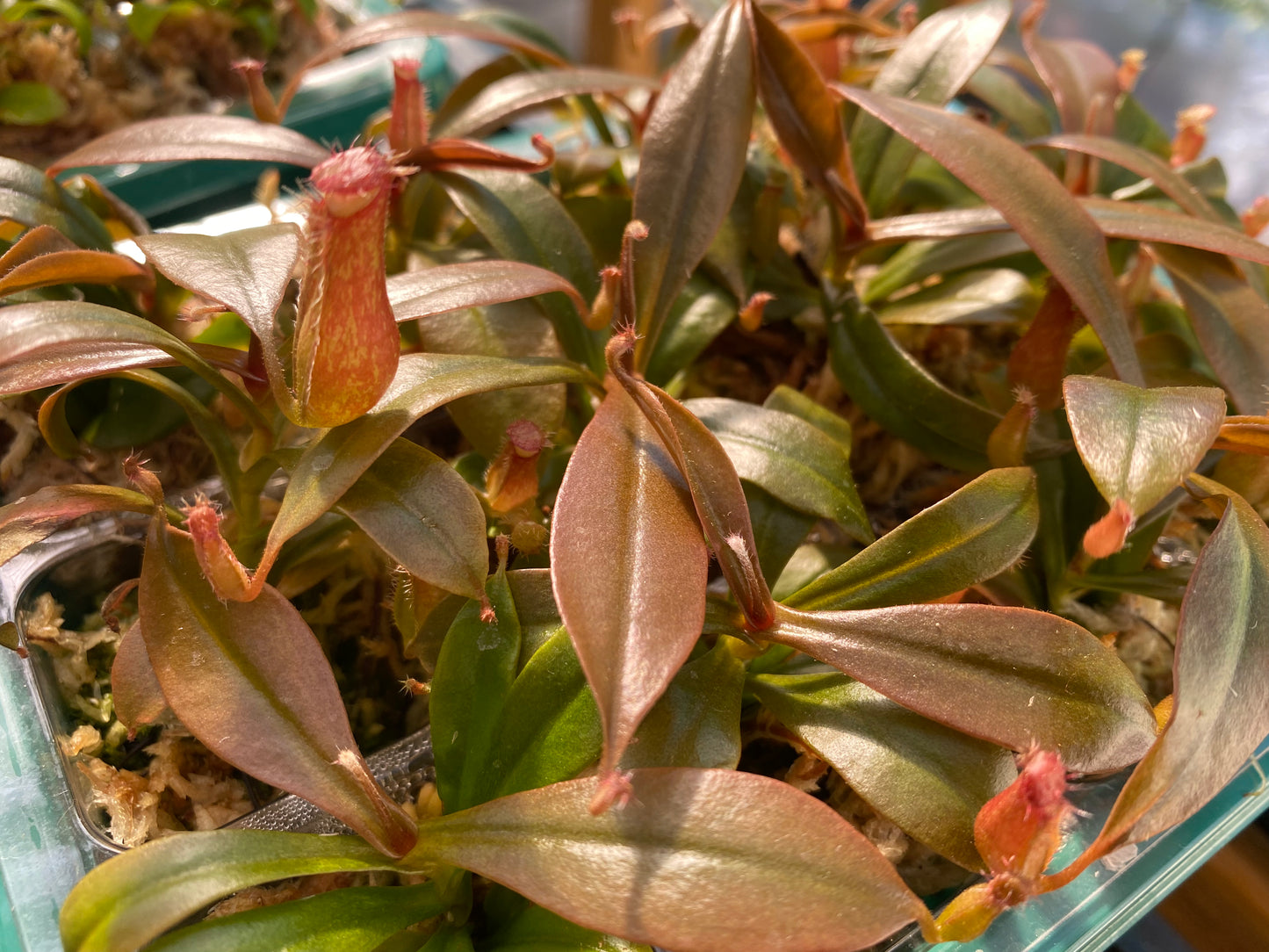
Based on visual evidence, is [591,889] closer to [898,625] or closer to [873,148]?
[898,625]

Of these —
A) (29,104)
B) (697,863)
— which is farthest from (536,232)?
(29,104)

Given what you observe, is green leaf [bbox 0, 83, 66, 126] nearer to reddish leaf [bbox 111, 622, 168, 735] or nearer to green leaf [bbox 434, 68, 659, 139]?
green leaf [bbox 434, 68, 659, 139]

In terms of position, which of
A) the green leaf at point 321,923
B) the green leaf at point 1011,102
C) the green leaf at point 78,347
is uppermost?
the green leaf at point 1011,102

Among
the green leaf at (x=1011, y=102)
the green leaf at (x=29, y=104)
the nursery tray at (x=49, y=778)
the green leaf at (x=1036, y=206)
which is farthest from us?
the green leaf at (x=29, y=104)

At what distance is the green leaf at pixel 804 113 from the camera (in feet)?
2.05

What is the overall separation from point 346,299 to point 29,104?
859 mm

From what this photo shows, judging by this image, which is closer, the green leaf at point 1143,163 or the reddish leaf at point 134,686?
the reddish leaf at point 134,686

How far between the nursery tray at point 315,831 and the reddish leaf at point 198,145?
0.92ft

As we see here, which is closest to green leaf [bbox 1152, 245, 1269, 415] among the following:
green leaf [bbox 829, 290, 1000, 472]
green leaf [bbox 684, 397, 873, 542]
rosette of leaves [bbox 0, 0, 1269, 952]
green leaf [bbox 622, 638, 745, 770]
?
rosette of leaves [bbox 0, 0, 1269, 952]

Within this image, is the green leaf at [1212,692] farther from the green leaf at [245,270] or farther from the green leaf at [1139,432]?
the green leaf at [245,270]

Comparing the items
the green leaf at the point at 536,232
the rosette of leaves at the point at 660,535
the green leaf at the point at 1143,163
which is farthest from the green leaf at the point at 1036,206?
the green leaf at the point at 536,232

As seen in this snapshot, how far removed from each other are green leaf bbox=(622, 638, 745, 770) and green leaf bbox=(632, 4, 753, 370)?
217mm

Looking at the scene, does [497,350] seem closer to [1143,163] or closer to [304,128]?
[1143,163]

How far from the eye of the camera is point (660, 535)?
44cm
